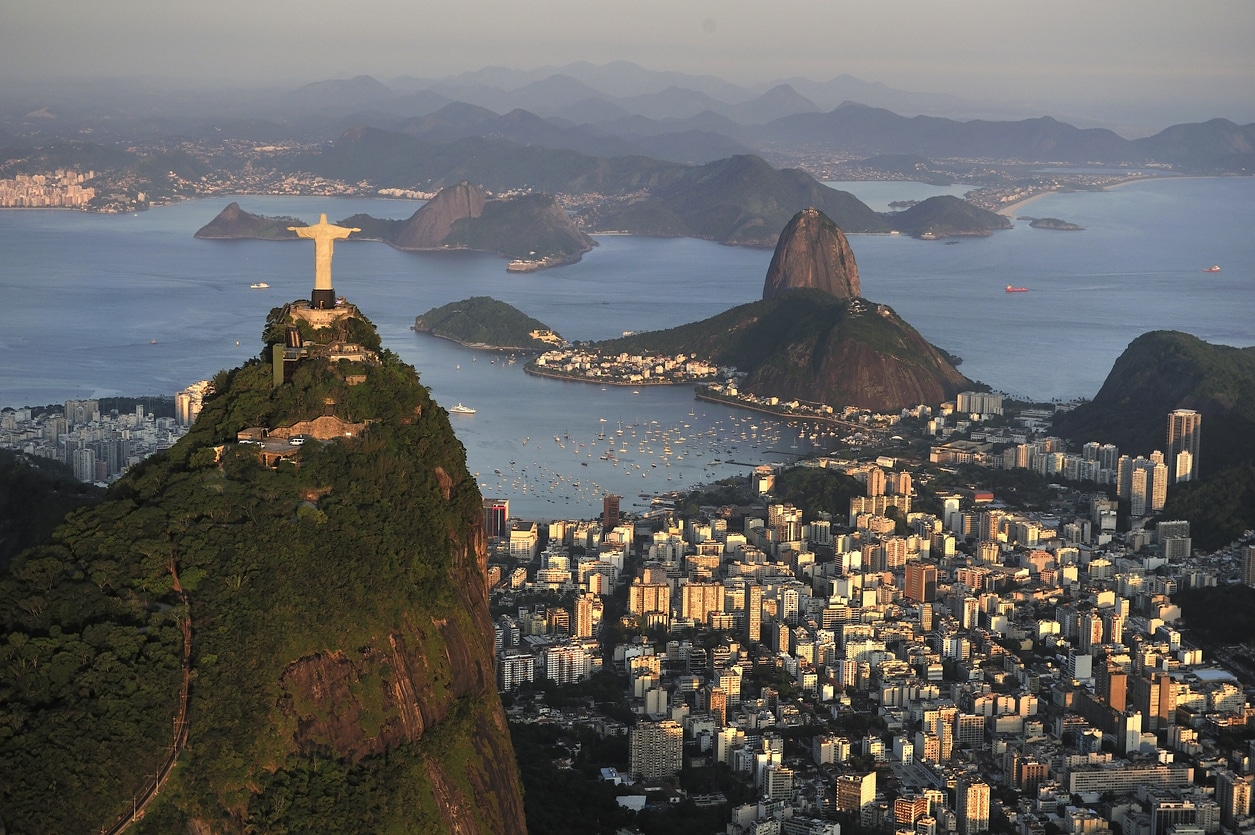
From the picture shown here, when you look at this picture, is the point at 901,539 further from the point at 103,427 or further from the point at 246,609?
the point at 246,609

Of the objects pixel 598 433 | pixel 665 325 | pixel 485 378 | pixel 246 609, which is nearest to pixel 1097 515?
pixel 598 433

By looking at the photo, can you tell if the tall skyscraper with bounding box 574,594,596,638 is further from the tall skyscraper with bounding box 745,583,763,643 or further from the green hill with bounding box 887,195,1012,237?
the green hill with bounding box 887,195,1012,237

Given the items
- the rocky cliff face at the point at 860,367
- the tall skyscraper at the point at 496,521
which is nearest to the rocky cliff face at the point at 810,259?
the rocky cliff face at the point at 860,367

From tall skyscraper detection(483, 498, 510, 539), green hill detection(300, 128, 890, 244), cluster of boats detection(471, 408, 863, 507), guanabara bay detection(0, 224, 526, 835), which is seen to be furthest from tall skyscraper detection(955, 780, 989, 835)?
green hill detection(300, 128, 890, 244)

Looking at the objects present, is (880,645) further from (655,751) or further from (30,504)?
(30,504)

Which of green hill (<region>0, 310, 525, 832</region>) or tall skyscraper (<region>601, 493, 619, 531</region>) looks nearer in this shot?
green hill (<region>0, 310, 525, 832</region>)

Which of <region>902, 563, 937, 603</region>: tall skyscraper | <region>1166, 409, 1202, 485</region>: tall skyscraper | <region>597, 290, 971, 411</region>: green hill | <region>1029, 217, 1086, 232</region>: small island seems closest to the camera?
<region>902, 563, 937, 603</region>: tall skyscraper
